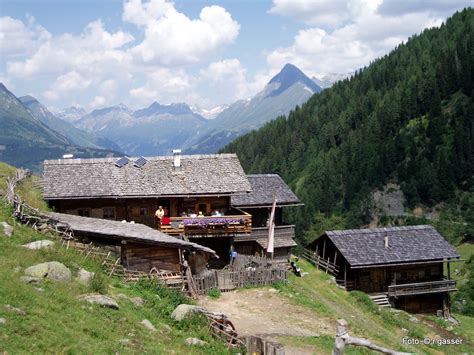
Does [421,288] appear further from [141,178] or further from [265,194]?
[141,178]

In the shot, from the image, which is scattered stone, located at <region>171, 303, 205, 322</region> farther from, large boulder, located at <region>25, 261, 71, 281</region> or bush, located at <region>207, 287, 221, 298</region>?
bush, located at <region>207, 287, 221, 298</region>

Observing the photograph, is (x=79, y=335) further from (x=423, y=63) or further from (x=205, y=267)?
(x=423, y=63)

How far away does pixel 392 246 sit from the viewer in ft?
154

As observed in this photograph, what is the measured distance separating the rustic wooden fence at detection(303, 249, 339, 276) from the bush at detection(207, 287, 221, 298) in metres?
20.0

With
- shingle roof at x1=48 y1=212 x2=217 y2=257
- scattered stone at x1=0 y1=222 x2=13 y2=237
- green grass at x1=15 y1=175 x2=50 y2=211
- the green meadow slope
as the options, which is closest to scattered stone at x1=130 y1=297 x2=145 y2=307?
the green meadow slope

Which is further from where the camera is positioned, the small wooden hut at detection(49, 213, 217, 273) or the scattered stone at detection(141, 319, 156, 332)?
the small wooden hut at detection(49, 213, 217, 273)

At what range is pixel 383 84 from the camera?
611 ft

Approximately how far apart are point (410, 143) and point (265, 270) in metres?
119

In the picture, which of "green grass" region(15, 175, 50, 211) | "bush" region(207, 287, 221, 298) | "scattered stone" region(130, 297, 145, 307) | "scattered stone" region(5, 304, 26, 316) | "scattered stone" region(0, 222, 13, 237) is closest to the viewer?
"scattered stone" region(5, 304, 26, 316)

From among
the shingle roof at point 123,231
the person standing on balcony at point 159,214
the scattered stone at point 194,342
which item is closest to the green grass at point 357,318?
the scattered stone at point 194,342

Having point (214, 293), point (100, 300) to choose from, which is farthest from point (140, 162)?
point (100, 300)

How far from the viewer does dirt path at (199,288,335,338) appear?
84.1ft

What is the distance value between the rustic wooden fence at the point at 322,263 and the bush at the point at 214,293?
2003 centimetres

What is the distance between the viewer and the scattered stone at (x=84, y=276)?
2212cm
